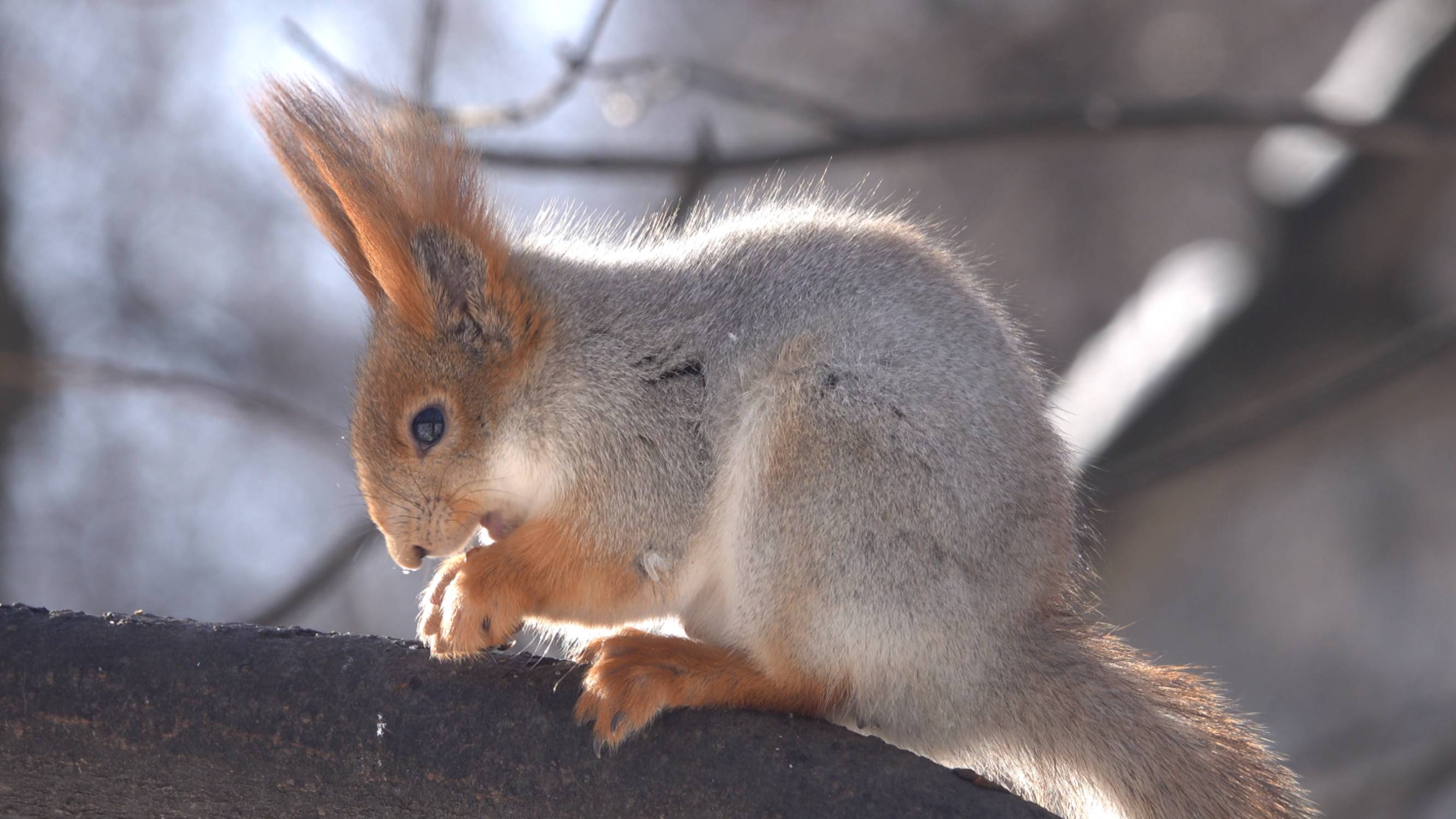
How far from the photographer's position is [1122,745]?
2.36 metres

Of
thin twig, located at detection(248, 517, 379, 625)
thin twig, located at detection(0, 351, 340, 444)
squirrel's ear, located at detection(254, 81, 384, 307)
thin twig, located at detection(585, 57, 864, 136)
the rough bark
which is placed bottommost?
the rough bark

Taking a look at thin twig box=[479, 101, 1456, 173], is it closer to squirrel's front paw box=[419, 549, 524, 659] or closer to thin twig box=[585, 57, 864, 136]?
thin twig box=[585, 57, 864, 136]

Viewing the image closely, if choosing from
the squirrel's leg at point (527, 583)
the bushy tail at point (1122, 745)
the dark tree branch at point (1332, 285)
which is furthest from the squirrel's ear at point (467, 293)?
the dark tree branch at point (1332, 285)

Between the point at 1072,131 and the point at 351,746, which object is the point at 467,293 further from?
the point at 1072,131

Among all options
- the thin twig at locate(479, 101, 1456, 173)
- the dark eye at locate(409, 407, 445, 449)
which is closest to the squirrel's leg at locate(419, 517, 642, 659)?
the dark eye at locate(409, 407, 445, 449)

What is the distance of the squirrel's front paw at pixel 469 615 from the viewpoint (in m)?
2.26

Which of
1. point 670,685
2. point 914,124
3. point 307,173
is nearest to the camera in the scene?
point 670,685

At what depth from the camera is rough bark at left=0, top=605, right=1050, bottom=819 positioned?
2117mm

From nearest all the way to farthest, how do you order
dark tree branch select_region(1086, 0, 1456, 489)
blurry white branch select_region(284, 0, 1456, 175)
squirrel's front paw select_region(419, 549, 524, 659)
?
1. squirrel's front paw select_region(419, 549, 524, 659)
2. blurry white branch select_region(284, 0, 1456, 175)
3. dark tree branch select_region(1086, 0, 1456, 489)

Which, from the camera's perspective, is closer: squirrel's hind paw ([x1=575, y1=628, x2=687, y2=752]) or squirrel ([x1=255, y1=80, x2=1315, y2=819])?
squirrel's hind paw ([x1=575, y1=628, x2=687, y2=752])

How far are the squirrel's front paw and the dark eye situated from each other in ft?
0.89

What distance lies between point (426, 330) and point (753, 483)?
777 millimetres

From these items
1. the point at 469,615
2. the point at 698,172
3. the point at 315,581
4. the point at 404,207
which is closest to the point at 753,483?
the point at 469,615

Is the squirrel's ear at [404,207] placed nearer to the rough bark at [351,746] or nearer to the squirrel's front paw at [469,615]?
the squirrel's front paw at [469,615]
